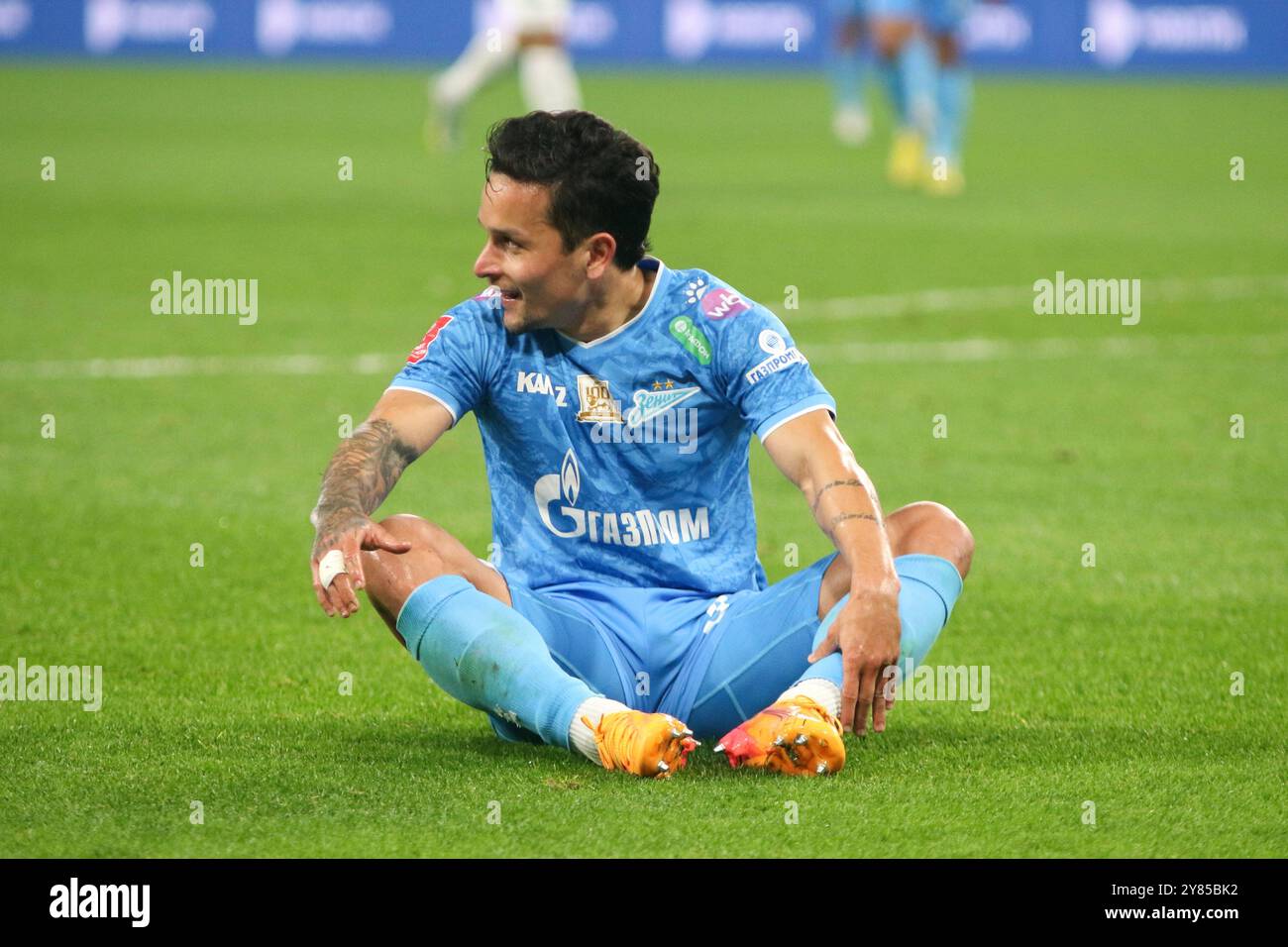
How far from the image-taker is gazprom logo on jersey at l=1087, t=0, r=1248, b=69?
37156mm

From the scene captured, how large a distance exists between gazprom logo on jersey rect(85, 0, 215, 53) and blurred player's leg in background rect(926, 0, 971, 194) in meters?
18.8

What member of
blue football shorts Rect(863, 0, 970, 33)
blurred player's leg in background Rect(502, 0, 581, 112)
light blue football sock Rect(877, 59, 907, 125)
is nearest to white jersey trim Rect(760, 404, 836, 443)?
blurred player's leg in background Rect(502, 0, 581, 112)

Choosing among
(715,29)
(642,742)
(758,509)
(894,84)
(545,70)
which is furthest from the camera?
(715,29)

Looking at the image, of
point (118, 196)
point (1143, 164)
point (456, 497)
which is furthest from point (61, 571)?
point (1143, 164)

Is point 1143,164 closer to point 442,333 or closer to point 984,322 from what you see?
point 984,322

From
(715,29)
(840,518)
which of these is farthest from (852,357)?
(715,29)

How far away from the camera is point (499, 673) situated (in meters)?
4.60

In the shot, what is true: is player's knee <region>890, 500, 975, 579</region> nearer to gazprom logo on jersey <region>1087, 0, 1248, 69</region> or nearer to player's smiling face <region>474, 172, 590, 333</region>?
player's smiling face <region>474, 172, 590, 333</region>

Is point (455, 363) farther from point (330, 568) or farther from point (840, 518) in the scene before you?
point (840, 518)

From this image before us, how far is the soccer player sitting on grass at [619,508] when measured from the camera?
4.57 m

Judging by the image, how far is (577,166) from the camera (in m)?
4.75

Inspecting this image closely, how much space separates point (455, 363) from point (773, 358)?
72 cm

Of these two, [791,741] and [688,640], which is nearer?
[791,741]
